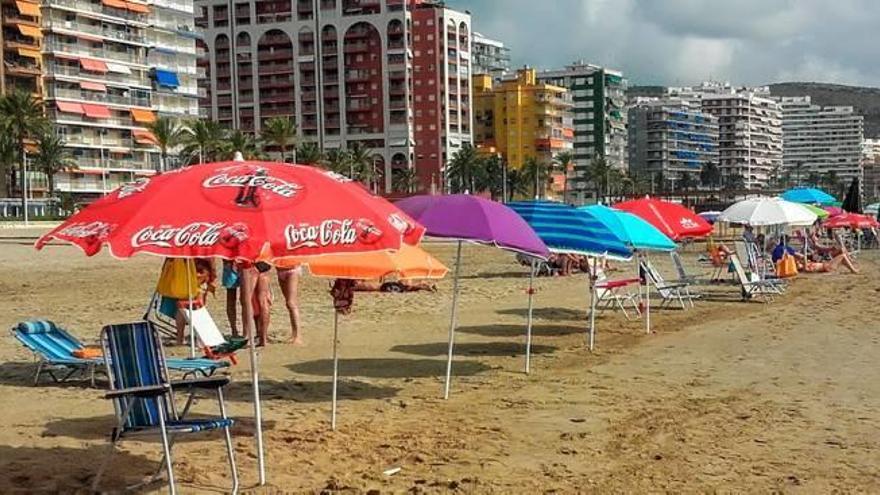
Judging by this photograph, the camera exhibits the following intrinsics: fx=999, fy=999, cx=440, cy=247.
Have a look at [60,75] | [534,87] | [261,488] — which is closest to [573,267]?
[261,488]

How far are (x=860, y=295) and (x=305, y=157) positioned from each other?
78.7m

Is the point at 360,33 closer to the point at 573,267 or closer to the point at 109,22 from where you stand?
the point at 109,22

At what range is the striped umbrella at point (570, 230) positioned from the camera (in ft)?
34.1

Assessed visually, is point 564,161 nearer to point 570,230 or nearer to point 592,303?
point 592,303

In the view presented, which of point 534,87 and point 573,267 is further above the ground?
point 534,87

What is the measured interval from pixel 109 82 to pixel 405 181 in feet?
112

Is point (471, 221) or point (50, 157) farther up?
point (50, 157)

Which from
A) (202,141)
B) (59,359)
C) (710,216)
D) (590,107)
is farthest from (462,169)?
(59,359)

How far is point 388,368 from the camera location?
37.3 ft

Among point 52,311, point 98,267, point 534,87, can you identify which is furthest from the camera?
point 534,87

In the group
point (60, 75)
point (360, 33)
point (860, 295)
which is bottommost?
point (860, 295)

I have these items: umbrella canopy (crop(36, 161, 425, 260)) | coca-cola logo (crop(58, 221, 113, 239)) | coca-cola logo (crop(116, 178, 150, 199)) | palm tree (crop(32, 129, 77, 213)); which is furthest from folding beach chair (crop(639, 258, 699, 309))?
palm tree (crop(32, 129, 77, 213))

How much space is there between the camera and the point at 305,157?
9525 centimetres

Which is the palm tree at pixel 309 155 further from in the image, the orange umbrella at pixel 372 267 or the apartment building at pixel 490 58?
the orange umbrella at pixel 372 267
